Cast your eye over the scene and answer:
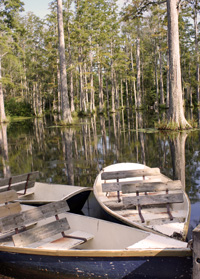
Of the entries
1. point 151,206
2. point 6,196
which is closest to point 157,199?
point 151,206

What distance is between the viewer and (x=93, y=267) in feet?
13.2

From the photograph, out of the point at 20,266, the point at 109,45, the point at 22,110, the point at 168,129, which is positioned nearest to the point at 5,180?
the point at 20,266

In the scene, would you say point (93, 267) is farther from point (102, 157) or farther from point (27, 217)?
point (102, 157)

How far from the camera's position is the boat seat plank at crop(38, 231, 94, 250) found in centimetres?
480

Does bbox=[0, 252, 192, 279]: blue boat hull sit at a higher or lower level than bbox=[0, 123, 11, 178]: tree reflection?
lower

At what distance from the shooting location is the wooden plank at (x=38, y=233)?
470 centimetres

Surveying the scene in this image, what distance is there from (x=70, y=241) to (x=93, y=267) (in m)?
1.01

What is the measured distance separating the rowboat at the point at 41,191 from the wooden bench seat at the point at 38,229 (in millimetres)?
1529

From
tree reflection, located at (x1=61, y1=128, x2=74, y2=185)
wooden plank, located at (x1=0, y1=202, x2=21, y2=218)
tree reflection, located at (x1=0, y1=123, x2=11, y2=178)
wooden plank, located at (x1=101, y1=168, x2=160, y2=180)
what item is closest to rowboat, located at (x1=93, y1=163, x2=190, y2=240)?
wooden plank, located at (x1=101, y1=168, x2=160, y2=180)

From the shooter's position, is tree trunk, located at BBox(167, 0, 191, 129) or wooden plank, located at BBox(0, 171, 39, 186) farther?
tree trunk, located at BBox(167, 0, 191, 129)

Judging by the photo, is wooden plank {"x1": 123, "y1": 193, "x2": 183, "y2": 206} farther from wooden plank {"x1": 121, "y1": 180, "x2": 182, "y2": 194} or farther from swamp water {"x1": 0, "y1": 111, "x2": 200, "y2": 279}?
swamp water {"x1": 0, "y1": 111, "x2": 200, "y2": 279}

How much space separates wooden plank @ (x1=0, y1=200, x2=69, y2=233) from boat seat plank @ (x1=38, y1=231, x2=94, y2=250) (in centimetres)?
41

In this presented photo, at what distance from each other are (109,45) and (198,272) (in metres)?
44.1

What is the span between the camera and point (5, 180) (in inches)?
281
